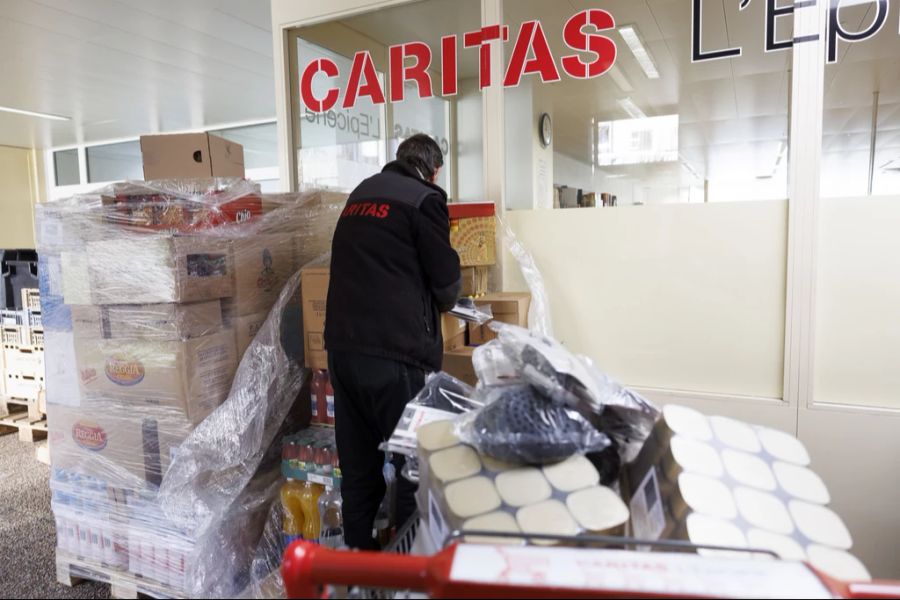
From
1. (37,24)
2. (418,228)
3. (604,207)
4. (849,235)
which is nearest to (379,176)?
(418,228)

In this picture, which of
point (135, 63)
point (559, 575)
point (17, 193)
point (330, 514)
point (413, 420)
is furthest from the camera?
point (17, 193)

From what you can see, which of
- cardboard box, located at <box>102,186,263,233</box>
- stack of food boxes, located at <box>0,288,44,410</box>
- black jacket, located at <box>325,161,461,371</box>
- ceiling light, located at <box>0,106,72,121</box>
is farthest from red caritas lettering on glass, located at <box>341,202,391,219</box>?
ceiling light, located at <box>0,106,72,121</box>

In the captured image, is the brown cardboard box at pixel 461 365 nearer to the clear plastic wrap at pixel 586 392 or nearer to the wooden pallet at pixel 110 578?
the clear plastic wrap at pixel 586 392

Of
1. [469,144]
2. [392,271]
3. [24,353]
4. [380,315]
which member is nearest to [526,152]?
[469,144]

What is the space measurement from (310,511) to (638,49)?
7.68ft

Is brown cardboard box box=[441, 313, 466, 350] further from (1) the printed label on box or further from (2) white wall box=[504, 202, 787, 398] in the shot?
(1) the printed label on box

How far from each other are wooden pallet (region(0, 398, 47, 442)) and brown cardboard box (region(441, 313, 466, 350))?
119 inches

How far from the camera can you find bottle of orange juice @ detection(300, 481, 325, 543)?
2.07m

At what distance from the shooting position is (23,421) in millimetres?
3709

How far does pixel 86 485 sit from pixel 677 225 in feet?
7.77

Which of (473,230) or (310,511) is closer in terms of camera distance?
(310,511)

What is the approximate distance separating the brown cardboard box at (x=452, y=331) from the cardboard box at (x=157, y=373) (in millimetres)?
787

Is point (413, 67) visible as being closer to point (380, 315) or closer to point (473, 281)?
point (473, 281)

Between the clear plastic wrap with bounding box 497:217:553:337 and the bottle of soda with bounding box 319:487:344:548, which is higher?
the clear plastic wrap with bounding box 497:217:553:337
